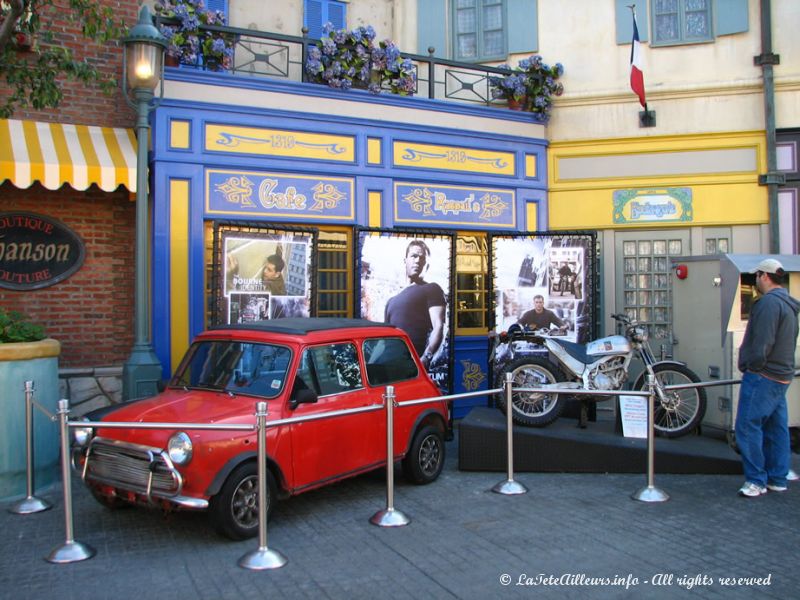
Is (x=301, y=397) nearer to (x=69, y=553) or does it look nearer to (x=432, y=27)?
(x=69, y=553)

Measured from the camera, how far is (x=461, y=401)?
33.9 ft

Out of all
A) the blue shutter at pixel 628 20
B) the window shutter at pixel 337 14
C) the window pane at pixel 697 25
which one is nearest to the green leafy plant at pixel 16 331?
the window shutter at pixel 337 14

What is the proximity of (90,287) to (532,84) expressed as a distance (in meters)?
6.61

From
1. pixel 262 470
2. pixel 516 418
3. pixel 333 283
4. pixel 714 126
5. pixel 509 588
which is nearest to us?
pixel 509 588

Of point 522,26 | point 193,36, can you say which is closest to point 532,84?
point 522,26

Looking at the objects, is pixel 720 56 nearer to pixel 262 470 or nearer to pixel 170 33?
pixel 170 33

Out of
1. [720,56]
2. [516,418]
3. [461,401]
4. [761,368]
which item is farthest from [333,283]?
[720,56]

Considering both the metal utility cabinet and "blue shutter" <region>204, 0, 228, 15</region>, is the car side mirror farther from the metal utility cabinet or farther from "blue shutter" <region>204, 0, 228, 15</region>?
"blue shutter" <region>204, 0, 228, 15</region>

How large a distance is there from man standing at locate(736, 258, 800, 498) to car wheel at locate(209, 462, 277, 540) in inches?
160

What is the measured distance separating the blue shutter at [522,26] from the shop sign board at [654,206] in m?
2.65

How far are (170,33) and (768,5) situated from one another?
808 centimetres

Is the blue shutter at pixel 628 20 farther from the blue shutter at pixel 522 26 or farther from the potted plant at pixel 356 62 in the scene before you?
the potted plant at pixel 356 62

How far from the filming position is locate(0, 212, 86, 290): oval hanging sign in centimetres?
844

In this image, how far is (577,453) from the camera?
297 inches
